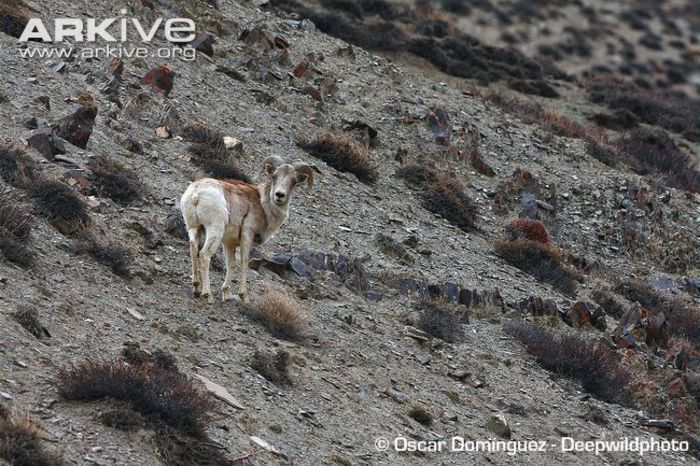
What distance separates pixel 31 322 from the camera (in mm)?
11984

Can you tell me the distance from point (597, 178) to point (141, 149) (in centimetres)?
1270

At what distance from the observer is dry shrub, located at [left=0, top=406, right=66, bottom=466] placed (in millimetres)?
9273

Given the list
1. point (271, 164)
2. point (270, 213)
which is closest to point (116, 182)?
point (271, 164)

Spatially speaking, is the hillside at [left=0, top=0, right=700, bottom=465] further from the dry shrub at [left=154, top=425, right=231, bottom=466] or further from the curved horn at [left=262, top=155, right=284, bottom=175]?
the curved horn at [left=262, top=155, right=284, bottom=175]

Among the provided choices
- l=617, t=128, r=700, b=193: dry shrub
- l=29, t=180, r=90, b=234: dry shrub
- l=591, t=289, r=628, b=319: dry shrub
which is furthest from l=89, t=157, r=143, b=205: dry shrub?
l=617, t=128, r=700, b=193: dry shrub

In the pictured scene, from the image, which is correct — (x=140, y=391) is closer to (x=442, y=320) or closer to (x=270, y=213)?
(x=270, y=213)

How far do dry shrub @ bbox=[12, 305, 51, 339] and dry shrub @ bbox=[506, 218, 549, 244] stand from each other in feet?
44.6

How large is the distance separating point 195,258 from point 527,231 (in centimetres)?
1138

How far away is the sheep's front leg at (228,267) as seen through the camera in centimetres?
1492

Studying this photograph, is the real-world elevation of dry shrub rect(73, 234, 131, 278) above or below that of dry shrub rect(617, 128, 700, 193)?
below

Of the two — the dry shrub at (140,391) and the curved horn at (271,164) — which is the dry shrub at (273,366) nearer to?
the dry shrub at (140,391)

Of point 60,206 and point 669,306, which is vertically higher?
point 60,206

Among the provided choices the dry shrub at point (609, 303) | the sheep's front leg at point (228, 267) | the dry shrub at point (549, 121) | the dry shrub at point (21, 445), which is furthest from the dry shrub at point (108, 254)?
the dry shrub at point (549, 121)

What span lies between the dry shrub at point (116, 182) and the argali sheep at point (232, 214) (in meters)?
2.52
